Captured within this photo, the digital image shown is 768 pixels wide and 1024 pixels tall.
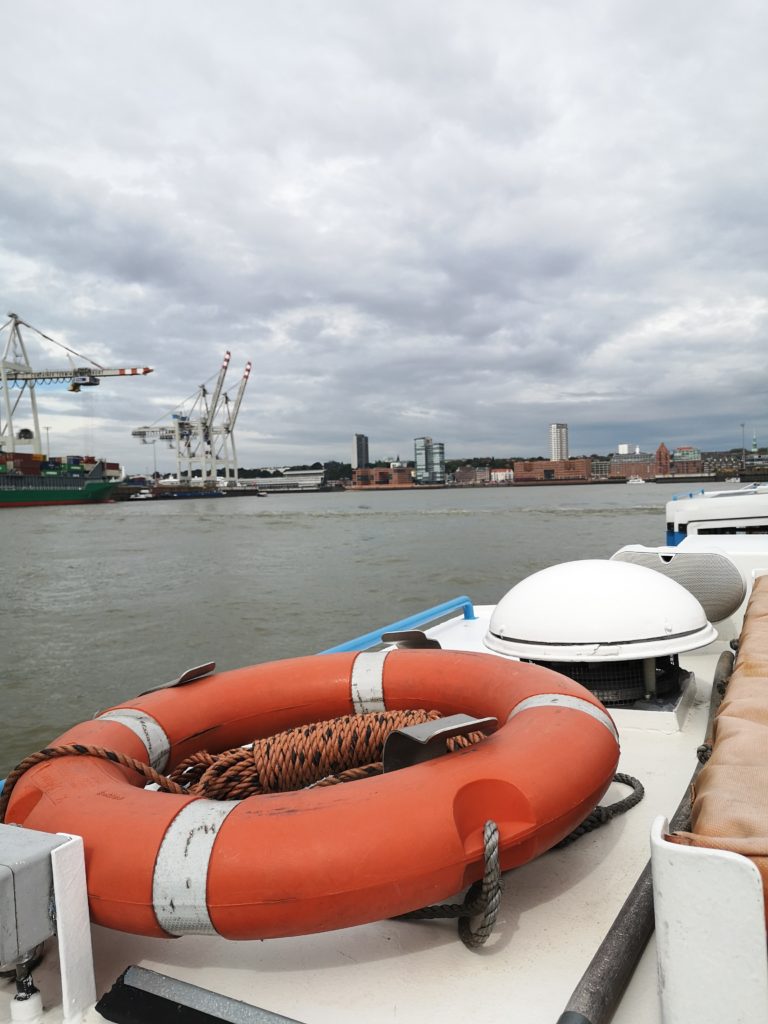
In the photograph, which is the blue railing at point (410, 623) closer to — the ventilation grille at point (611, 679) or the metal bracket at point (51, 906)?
the ventilation grille at point (611, 679)

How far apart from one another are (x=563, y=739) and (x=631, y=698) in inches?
40.1

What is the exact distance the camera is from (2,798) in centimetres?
125

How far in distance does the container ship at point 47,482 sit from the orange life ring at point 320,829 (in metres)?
52.7

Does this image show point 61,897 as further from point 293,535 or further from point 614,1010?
point 293,535

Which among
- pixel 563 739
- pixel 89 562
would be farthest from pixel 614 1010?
pixel 89 562

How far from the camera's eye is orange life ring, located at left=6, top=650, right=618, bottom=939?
985 mm

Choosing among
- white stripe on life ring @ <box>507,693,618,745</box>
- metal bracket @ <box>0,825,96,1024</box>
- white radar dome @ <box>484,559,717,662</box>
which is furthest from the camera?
white radar dome @ <box>484,559,717,662</box>

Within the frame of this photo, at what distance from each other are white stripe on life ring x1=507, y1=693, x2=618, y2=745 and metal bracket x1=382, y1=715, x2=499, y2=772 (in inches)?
9.3

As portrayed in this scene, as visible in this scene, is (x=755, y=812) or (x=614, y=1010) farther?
(x=614, y=1010)

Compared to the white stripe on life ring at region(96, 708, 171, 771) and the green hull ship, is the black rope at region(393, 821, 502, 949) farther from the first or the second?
the green hull ship

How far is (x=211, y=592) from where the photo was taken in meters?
11.6

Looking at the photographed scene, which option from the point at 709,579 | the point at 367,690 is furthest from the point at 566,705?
the point at 709,579

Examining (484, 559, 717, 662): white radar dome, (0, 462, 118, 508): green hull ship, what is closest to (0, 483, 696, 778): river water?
(484, 559, 717, 662): white radar dome

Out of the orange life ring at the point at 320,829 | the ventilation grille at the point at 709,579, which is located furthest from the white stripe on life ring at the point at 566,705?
the ventilation grille at the point at 709,579
